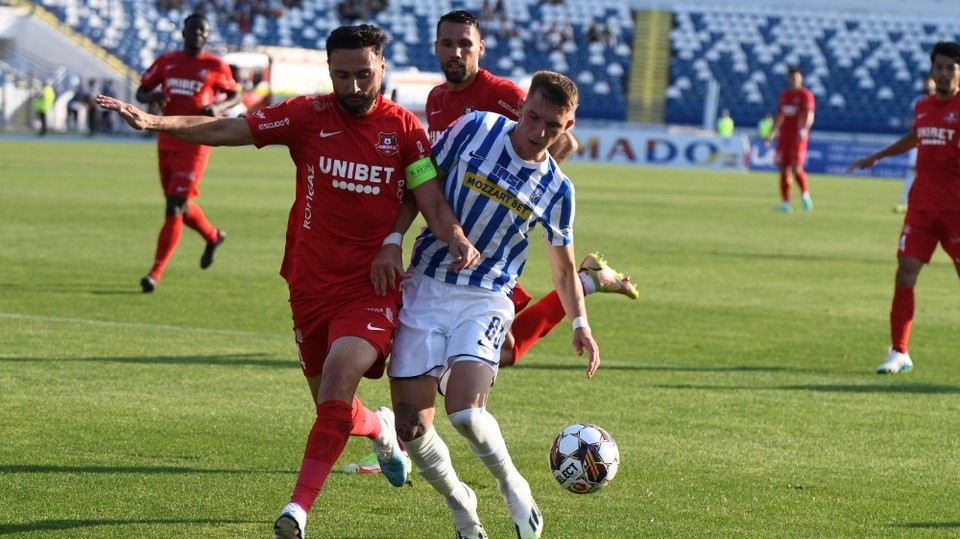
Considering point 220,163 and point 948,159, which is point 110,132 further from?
point 948,159

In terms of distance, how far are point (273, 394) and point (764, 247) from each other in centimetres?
1203

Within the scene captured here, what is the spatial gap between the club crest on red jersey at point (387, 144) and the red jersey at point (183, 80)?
749 centimetres

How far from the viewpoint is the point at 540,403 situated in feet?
26.7

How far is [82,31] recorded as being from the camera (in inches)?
2074

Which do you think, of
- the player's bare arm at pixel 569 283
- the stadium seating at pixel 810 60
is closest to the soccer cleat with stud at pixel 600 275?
the player's bare arm at pixel 569 283

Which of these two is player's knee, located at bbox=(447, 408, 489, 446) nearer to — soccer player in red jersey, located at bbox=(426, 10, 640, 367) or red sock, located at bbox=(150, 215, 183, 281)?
soccer player in red jersey, located at bbox=(426, 10, 640, 367)

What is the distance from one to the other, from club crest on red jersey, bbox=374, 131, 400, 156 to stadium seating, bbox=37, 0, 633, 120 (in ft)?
156

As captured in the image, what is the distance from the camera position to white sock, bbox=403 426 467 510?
5.25 meters

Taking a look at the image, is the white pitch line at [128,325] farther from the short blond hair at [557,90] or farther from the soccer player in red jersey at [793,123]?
the soccer player in red jersey at [793,123]

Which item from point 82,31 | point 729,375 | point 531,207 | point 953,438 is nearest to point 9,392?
point 531,207

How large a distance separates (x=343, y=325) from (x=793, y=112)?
21.4 metres

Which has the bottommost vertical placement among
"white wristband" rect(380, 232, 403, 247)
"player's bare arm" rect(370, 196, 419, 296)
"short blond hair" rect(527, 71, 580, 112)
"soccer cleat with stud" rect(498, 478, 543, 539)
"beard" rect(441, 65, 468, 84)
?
"soccer cleat with stud" rect(498, 478, 543, 539)

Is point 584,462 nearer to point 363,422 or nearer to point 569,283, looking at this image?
point 569,283

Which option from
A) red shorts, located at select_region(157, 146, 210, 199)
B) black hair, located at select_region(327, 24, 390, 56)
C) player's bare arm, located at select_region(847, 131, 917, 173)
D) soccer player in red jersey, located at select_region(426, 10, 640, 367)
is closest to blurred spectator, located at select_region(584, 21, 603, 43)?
red shorts, located at select_region(157, 146, 210, 199)
